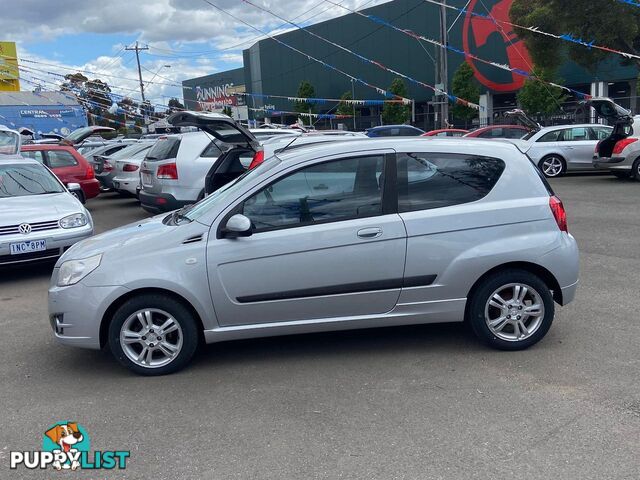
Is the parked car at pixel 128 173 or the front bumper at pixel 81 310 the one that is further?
the parked car at pixel 128 173

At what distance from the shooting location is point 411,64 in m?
39.8

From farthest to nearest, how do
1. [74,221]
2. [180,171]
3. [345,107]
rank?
[345,107], [180,171], [74,221]

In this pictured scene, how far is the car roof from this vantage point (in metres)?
4.91

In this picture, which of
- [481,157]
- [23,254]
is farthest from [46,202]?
[481,157]

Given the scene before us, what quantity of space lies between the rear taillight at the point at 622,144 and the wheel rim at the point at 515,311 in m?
11.5

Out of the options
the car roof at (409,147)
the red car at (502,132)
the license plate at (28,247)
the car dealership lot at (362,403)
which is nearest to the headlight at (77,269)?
the car dealership lot at (362,403)

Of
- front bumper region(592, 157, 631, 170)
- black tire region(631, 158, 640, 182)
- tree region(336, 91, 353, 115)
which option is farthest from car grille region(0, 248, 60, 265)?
tree region(336, 91, 353, 115)

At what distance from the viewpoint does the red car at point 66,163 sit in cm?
1373

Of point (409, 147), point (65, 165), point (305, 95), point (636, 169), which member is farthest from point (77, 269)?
point (305, 95)

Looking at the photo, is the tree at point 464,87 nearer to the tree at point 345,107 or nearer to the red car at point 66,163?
the tree at point 345,107

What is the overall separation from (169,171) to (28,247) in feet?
11.5

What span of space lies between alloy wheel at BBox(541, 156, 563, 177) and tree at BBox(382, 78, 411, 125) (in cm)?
2348

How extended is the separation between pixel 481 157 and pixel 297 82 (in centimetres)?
4760

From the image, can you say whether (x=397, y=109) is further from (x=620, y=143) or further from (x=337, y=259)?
(x=337, y=259)
